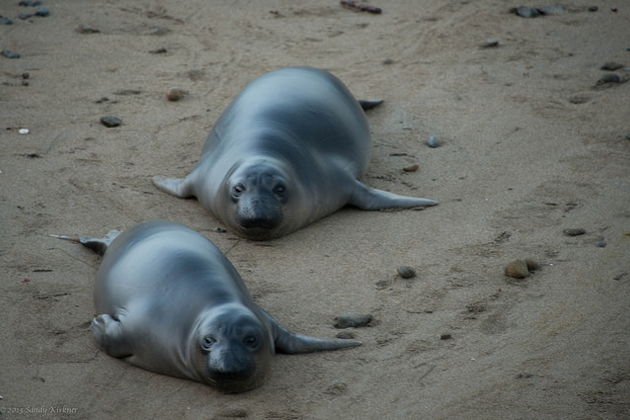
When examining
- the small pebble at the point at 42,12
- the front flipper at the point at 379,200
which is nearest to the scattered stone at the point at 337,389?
the front flipper at the point at 379,200

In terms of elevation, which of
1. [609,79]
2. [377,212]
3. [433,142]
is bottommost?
[377,212]

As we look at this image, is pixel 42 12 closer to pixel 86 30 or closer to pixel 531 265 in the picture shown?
pixel 86 30

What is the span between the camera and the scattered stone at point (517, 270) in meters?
5.21

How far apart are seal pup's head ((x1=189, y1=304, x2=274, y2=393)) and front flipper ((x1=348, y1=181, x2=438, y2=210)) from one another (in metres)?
2.26

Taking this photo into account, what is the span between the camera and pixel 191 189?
6.54 meters

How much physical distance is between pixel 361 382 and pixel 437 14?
250 inches

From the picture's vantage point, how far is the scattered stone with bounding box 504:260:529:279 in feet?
17.1

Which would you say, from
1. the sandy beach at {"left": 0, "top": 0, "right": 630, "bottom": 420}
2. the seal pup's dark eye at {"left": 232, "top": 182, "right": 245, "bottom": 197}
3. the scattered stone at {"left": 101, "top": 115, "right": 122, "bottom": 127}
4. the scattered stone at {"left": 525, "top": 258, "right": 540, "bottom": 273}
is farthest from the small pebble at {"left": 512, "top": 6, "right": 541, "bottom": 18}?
the scattered stone at {"left": 525, "top": 258, "right": 540, "bottom": 273}

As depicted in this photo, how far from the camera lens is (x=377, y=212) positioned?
634 centimetres

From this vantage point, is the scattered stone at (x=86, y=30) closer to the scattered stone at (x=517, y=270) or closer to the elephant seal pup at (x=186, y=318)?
the elephant seal pup at (x=186, y=318)

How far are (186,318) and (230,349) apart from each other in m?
0.33

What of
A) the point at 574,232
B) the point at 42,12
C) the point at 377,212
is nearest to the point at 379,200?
the point at 377,212

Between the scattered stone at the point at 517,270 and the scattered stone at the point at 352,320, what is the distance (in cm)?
88

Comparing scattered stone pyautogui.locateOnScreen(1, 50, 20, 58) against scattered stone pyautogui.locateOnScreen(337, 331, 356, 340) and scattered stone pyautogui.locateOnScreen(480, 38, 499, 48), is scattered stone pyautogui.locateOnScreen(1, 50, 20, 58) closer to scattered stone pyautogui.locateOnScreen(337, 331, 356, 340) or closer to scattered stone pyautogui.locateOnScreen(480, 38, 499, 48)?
scattered stone pyautogui.locateOnScreen(480, 38, 499, 48)
